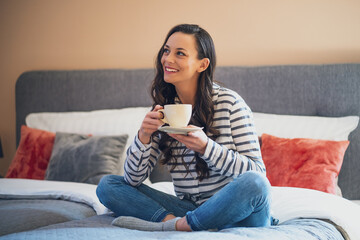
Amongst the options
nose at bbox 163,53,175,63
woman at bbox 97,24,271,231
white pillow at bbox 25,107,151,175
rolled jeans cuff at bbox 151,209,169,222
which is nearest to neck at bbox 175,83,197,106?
woman at bbox 97,24,271,231

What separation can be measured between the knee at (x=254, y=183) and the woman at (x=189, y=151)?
2.0 inches

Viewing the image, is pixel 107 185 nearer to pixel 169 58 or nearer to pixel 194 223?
pixel 194 223

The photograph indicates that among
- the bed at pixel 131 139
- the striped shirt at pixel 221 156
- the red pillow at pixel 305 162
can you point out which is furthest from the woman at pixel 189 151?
the red pillow at pixel 305 162

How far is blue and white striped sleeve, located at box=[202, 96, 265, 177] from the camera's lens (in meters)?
1.64

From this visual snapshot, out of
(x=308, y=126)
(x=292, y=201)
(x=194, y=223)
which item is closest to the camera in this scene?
(x=194, y=223)

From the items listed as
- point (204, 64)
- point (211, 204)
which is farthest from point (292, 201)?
point (204, 64)

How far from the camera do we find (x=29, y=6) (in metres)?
3.65

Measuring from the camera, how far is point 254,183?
4.85ft

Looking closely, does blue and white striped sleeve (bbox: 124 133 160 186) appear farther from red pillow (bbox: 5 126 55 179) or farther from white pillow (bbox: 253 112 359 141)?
red pillow (bbox: 5 126 55 179)

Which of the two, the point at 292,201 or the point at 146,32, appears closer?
the point at 292,201

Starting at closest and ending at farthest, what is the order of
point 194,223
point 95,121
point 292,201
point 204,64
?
point 194,223 < point 292,201 < point 204,64 < point 95,121

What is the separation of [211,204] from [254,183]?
0.53ft

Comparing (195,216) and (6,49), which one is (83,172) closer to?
(195,216)

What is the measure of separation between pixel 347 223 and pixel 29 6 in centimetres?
304
